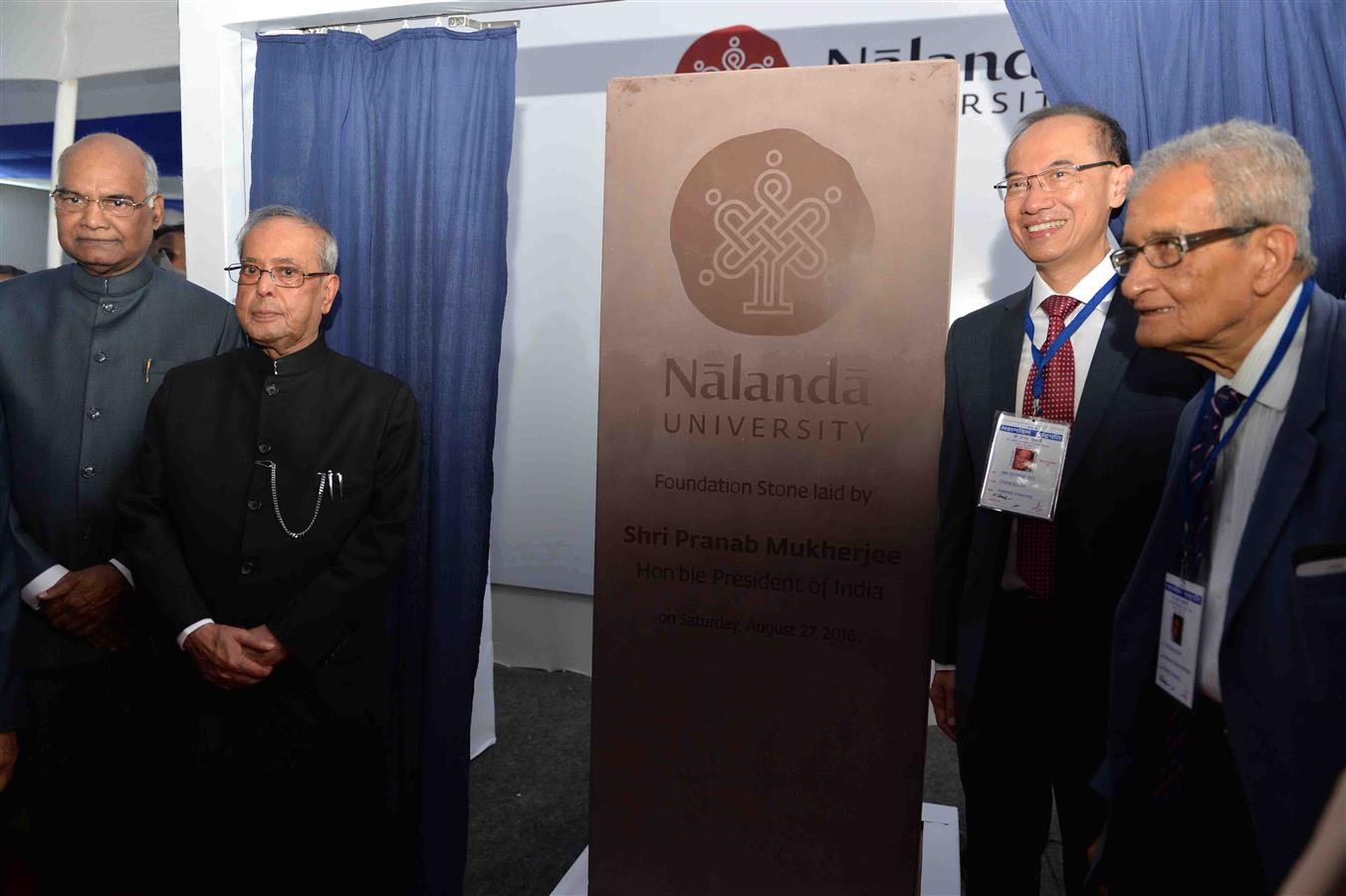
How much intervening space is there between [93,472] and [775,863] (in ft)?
5.50

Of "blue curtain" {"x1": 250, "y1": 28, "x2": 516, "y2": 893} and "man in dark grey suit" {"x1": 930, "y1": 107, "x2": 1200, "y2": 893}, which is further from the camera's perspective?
"blue curtain" {"x1": 250, "y1": 28, "x2": 516, "y2": 893}

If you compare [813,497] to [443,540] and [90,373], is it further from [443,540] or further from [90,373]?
[90,373]

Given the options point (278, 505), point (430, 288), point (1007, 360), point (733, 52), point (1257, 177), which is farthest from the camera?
point (733, 52)

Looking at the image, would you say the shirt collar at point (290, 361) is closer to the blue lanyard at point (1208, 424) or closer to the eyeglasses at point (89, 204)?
the eyeglasses at point (89, 204)

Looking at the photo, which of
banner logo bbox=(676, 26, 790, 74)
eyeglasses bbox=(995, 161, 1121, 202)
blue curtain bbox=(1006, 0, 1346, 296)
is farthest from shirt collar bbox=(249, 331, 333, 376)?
banner logo bbox=(676, 26, 790, 74)

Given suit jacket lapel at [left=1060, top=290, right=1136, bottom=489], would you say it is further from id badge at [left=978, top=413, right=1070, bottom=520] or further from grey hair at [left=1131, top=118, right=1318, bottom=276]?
grey hair at [left=1131, top=118, right=1318, bottom=276]

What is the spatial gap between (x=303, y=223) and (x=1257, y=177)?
1.81 m

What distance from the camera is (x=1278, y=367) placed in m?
1.29

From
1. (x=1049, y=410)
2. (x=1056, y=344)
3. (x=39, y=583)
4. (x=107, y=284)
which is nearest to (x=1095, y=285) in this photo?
(x=1056, y=344)

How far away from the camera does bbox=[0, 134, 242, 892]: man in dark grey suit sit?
206 cm

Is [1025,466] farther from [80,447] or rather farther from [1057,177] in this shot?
[80,447]

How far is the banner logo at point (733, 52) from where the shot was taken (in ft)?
11.7

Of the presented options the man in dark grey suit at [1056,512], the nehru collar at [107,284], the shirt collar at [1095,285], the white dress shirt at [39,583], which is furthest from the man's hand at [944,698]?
the nehru collar at [107,284]

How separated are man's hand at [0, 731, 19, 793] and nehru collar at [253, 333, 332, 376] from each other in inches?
34.8
